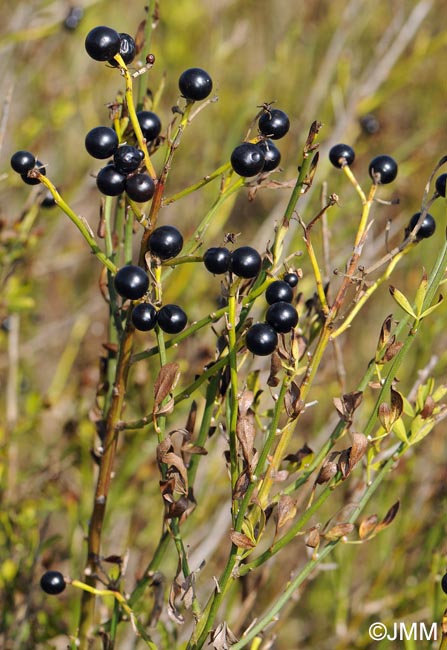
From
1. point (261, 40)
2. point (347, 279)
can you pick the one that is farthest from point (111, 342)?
point (261, 40)

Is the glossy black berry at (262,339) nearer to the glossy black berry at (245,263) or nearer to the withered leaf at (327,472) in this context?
the glossy black berry at (245,263)

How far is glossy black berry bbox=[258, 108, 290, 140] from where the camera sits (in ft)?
3.72

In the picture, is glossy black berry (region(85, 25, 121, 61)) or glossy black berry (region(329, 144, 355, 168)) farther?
glossy black berry (region(329, 144, 355, 168))

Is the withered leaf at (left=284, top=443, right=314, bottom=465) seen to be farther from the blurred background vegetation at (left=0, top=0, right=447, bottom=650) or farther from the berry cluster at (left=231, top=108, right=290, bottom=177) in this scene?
the blurred background vegetation at (left=0, top=0, right=447, bottom=650)

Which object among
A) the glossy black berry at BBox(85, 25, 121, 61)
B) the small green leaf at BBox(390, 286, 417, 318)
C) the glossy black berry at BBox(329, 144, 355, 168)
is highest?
the glossy black berry at BBox(85, 25, 121, 61)

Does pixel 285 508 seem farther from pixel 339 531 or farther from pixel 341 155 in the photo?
pixel 341 155

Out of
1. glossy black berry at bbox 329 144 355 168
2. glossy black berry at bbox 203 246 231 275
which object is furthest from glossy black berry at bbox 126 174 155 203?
glossy black berry at bbox 329 144 355 168

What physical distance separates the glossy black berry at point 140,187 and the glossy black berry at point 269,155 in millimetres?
193

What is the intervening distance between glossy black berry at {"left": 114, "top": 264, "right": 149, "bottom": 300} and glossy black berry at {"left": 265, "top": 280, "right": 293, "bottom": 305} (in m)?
0.20

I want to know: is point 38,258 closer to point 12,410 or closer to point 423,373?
point 12,410

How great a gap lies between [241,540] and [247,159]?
57cm

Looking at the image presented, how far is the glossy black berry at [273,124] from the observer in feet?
3.72

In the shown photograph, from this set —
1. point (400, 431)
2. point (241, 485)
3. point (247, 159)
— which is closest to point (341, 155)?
point (247, 159)

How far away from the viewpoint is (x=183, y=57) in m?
3.91
